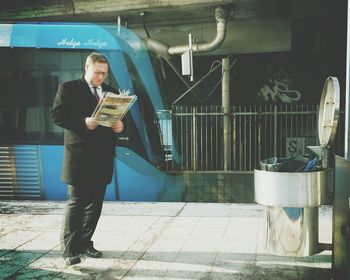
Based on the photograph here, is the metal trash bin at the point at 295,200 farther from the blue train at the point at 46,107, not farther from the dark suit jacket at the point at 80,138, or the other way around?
the blue train at the point at 46,107

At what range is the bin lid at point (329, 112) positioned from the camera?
3.61m

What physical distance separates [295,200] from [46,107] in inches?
191

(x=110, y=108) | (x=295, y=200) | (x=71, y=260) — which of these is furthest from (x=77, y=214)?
(x=295, y=200)

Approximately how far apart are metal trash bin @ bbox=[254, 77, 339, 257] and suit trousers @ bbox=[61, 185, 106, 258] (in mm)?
1670

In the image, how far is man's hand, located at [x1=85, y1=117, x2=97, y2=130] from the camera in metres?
3.89

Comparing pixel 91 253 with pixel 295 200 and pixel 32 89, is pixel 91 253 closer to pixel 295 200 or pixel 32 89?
pixel 295 200

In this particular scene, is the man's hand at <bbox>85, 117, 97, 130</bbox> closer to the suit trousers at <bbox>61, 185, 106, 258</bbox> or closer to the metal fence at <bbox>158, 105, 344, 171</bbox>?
the suit trousers at <bbox>61, 185, 106, 258</bbox>

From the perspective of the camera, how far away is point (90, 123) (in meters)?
3.91

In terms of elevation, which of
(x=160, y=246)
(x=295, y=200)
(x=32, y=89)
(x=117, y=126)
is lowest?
(x=160, y=246)

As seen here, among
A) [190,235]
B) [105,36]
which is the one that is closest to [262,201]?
[190,235]

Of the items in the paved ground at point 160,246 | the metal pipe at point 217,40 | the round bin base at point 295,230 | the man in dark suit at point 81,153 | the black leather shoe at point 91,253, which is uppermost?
the metal pipe at point 217,40

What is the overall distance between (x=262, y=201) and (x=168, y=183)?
3.93 meters

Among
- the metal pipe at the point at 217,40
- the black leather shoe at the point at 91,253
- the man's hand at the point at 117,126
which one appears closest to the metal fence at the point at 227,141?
the metal pipe at the point at 217,40

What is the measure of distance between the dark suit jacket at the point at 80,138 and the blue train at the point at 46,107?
302 cm
